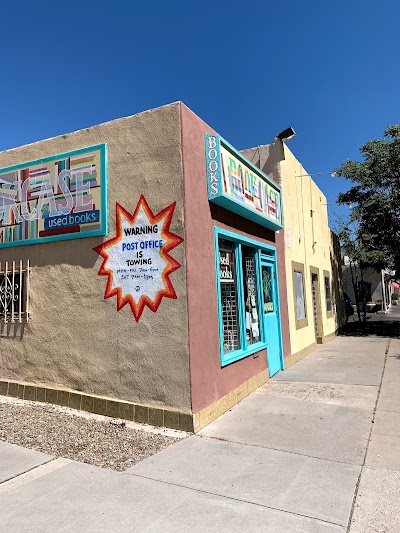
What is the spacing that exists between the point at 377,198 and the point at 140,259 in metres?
13.1

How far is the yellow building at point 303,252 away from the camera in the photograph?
35.2ft

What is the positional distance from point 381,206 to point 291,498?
14.6 metres

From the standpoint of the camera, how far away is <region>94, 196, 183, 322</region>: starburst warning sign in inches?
225

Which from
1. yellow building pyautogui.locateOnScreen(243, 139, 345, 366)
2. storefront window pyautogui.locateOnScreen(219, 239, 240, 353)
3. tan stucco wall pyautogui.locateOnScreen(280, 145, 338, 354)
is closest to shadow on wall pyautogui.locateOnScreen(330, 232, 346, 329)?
yellow building pyautogui.locateOnScreen(243, 139, 345, 366)

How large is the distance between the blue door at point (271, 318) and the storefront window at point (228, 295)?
60.4 inches

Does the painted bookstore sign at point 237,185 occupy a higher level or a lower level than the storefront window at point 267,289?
higher

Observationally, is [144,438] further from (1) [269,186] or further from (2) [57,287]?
(1) [269,186]

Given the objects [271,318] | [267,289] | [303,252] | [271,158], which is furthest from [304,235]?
[271,318]

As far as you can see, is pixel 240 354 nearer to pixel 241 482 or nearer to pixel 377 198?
pixel 241 482

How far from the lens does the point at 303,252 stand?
12531mm

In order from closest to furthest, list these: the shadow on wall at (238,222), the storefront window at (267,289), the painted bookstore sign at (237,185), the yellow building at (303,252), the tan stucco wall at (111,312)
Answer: the tan stucco wall at (111,312) → the painted bookstore sign at (237,185) → the shadow on wall at (238,222) → the storefront window at (267,289) → the yellow building at (303,252)

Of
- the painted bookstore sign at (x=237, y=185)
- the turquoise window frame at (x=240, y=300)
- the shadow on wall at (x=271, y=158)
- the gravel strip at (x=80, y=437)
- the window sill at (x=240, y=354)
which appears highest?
the shadow on wall at (x=271, y=158)

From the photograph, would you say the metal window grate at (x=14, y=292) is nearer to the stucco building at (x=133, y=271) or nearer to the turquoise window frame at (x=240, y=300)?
the stucco building at (x=133, y=271)

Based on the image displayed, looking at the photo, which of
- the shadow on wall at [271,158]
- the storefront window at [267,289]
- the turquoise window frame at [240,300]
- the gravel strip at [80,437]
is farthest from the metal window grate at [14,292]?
the shadow on wall at [271,158]
